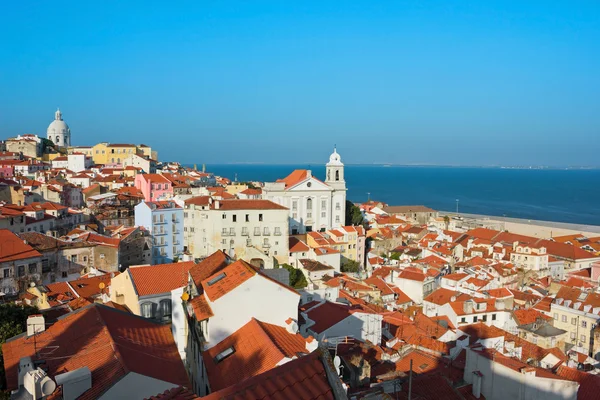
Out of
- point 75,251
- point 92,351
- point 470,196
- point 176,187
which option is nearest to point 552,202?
point 470,196

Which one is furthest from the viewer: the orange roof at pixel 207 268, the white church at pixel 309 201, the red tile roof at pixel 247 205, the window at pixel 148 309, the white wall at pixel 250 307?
the white church at pixel 309 201

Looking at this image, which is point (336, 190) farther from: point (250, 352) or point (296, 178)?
point (250, 352)

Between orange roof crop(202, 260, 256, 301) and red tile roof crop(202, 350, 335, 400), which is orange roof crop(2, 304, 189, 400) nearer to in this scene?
orange roof crop(202, 260, 256, 301)

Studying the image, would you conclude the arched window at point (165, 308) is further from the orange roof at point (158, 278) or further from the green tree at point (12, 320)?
the green tree at point (12, 320)

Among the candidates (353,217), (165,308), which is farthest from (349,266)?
(165,308)

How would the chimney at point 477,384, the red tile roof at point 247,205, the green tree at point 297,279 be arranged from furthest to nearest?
1. the red tile roof at point 247,205
2. the green tree at point 297,279
3. the chimney at point 477,384

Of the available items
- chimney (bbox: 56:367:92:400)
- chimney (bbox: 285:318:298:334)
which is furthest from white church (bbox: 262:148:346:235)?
chimney (bbox: 56:367:92:400)

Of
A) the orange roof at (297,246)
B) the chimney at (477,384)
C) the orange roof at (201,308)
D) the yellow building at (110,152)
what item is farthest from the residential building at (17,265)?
the yellow building at (110,152)
